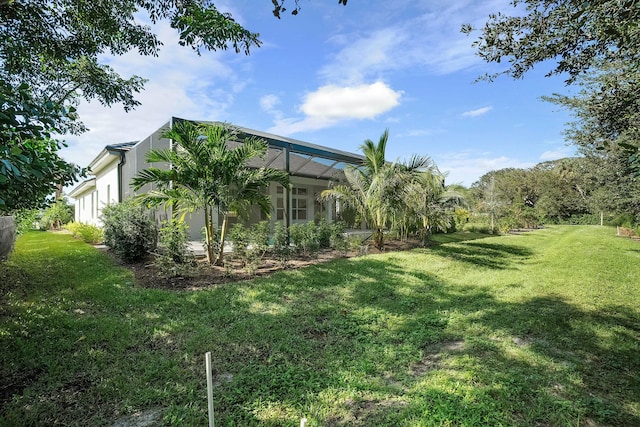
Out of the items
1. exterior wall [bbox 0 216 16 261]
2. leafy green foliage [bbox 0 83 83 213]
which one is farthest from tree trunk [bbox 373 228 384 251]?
exterior wall [bbox 0 216 16 261]

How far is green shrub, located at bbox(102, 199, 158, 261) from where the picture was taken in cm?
797

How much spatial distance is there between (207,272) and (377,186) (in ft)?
19.7

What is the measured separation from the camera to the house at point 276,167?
11.2 m

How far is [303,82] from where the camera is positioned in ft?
29.0

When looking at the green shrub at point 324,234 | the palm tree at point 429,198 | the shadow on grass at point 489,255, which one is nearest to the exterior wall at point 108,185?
→ the green shrub at point 324,234

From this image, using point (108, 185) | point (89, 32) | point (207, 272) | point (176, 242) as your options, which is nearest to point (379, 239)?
point (207, 272)

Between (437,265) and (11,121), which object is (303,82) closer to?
(437,265)

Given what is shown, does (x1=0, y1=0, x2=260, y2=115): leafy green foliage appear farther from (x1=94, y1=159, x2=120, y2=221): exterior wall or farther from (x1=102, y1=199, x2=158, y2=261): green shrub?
(x1=94, y1=159, x2=120, y2=221): exterior wall

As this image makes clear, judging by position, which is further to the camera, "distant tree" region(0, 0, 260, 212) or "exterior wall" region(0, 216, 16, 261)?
"exterior wall" region(0, 216, 16, 261)

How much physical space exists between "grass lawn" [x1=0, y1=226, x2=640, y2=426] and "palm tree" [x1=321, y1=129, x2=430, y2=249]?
12.7 feet

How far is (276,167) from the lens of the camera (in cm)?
1484

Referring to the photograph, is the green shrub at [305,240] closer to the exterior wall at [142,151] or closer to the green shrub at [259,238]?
the green shrub at [259,238]

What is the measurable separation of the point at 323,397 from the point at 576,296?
5.99 metres

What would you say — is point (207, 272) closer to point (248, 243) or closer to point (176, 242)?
point (176, 242)
